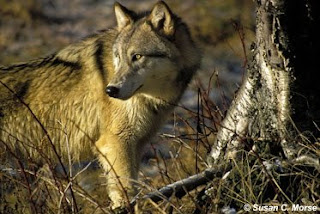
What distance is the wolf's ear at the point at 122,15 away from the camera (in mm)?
5452

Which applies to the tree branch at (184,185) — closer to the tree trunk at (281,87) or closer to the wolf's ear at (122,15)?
the tree trunk at (281,87)

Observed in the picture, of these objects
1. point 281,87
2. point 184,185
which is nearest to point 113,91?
point 184,185

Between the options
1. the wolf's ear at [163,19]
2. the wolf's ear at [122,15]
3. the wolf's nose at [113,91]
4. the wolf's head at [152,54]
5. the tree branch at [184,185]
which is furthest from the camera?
the wolf's ear at [122,15]

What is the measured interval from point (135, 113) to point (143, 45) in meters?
0.58

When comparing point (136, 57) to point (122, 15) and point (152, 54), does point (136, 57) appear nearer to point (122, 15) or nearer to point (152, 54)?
point (152, 54)

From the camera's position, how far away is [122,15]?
18.0ft

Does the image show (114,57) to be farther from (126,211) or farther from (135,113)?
(126,211)

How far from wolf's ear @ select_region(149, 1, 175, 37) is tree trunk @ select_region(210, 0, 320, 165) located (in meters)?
0.98

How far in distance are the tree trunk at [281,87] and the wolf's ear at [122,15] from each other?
1375mm

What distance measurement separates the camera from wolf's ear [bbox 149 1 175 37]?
5.18 m

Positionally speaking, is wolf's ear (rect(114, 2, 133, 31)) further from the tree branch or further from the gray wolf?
the tree branch

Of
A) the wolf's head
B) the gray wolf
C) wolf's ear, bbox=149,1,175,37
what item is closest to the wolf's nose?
the wolf's head

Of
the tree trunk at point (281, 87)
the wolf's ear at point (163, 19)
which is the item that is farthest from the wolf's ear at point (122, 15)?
the tree trunk at point (281, 87)

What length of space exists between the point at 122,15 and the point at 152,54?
0.57 m
